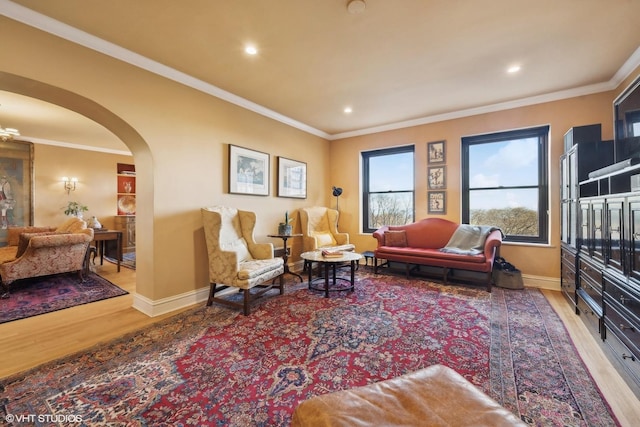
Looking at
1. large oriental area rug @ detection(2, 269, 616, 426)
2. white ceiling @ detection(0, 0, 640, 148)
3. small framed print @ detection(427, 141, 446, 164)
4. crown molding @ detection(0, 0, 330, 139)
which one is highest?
white ceiling @ detection(0, 0, 640, 148)

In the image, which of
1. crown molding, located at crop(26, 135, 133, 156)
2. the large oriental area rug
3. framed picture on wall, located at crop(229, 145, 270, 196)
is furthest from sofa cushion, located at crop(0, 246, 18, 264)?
framed picture on wall, located at crop(229, 145, 270, 196)

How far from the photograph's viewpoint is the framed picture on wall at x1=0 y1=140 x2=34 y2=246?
5.19m

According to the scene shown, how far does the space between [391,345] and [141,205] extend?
9.84 feet

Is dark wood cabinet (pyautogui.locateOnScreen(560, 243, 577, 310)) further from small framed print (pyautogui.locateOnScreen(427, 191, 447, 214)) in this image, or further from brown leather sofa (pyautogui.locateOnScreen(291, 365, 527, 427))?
brown leather sofa (pyautogui.locateOnScreen(291, 365, 527, 427))

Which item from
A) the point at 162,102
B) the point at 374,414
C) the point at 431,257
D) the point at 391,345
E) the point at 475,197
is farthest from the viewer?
the point at 475,197

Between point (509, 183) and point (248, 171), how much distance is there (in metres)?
4.07

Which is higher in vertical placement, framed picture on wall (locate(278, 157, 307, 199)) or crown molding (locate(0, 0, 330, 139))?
crown molding (locate(0, 0, 330, 139))

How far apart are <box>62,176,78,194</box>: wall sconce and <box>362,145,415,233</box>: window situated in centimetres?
665

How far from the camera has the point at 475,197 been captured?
4328 millimetres

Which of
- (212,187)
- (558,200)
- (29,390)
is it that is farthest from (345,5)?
(558,200)

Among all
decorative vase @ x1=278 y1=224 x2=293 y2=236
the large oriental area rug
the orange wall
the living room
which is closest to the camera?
the large oriental area rug

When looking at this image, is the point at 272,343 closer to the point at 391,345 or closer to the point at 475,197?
the point at 391,345

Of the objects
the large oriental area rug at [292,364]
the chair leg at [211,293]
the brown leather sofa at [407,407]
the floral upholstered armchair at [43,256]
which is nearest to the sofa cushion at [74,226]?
the floral upholstered armchair at [43,256]

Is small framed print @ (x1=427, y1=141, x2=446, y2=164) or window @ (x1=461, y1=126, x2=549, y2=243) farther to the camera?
small framed print @ (x1=427, y1=141, x2=446, y2=164)
